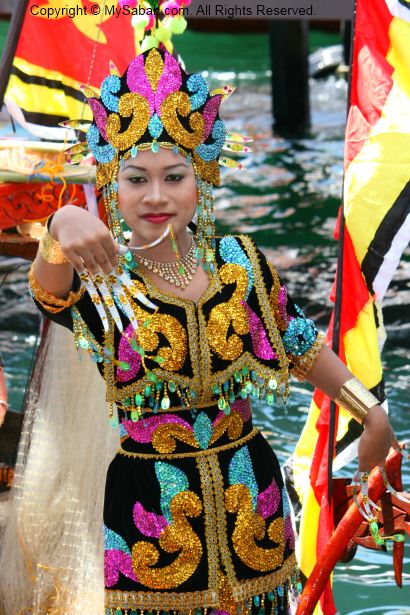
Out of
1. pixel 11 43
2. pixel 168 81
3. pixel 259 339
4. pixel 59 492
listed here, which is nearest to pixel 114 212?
pixel 168 81

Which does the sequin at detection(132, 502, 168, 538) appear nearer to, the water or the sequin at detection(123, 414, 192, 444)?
the sequin at detection(123, 414, 192, 444)

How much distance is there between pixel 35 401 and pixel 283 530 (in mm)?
1247

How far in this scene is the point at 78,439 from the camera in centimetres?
353

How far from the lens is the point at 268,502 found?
263cm

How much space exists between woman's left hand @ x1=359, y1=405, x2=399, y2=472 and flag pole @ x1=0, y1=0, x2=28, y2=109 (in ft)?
5.90

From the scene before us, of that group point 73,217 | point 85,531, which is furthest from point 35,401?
point 73,217

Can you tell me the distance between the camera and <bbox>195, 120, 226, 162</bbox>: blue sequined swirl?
8.51ft

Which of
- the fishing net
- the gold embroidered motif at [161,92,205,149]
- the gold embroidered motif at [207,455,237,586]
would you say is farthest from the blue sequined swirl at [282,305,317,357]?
the fishing net

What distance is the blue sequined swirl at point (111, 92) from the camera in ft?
8.35

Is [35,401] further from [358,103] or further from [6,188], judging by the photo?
[358,103]

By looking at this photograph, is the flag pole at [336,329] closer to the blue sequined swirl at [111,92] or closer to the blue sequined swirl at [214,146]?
the blue sequined swirl at [214,146]

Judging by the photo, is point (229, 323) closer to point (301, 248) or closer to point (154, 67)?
point (154, 67)

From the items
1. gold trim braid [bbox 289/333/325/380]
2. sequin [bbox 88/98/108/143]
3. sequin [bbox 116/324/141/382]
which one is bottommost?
sequin [bbox 116/324/141/382]

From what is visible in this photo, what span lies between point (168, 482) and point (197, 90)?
34.1 inches
